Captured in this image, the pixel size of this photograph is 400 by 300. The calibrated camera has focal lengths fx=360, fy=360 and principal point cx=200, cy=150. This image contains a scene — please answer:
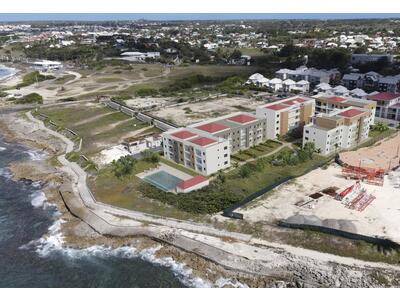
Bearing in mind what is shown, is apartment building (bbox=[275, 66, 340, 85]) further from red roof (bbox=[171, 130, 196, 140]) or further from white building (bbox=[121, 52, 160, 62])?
white building (bbox=[121, 52, 160, 62])

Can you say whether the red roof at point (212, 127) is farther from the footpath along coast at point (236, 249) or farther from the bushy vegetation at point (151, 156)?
the footpath along coast at point (236, 249)

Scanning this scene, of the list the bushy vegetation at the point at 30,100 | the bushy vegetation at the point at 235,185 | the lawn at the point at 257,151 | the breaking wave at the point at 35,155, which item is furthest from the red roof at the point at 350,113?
the bushy vegetation at the point at 30,100

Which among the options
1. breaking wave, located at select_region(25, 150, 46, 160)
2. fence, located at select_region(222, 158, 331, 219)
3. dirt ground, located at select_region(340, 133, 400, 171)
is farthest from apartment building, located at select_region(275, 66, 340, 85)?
breaking wave, located at select_region(25, 150, 46, 160)

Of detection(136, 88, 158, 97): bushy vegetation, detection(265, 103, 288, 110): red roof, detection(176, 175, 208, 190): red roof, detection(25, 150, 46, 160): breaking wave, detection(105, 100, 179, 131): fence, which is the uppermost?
detection(265, 103, 288, 110): red roof

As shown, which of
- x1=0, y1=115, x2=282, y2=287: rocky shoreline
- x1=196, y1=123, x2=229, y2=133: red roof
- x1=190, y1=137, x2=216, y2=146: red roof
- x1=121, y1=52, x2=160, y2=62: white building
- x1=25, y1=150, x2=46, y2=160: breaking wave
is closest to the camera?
x1=0, y1=115, x2=282, y2=287: rocky shoreline

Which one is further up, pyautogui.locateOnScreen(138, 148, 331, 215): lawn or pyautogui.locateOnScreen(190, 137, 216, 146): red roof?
pyautogui.locateOnScreen(190, 137, 216, 146): red roof

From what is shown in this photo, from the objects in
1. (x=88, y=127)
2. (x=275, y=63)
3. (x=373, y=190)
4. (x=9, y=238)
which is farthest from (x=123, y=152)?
(x=275, y=63)

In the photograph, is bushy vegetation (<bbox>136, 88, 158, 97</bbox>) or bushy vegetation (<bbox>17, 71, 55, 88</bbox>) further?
bushy vegetation (<bbox>17, 71, 55, 88</bbox>)
